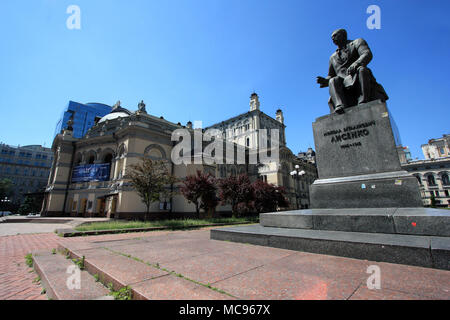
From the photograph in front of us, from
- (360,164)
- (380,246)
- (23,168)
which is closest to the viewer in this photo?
(380,246)

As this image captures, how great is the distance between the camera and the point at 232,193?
2188cm

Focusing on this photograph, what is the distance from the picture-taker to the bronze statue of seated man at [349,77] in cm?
583

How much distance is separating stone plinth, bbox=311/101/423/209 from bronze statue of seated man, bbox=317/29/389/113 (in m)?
0.54

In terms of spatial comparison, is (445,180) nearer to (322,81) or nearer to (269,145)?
(269,145)

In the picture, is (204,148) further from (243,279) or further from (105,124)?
(243,279)

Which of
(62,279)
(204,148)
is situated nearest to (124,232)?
(62,279)

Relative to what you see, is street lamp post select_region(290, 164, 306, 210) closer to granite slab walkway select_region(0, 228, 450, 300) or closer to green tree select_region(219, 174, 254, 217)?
green tree select_region(219, 174, 254, 217)

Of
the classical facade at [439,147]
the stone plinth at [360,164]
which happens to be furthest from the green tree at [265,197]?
the classical facade at [439,147]

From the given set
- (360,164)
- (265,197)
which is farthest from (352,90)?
(265,197)

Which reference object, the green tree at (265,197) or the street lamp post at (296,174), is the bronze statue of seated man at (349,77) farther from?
the green tree at (265,197)

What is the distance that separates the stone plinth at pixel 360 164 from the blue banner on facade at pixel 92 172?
26.1 meters

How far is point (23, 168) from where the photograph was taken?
217ft

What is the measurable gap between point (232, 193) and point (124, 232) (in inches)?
477

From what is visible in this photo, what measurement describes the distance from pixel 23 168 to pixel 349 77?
302ft
